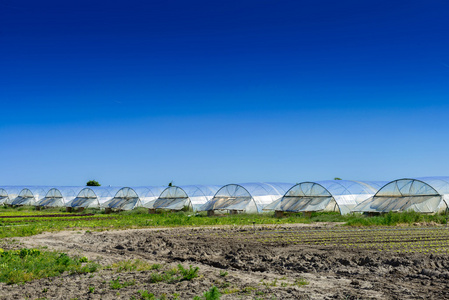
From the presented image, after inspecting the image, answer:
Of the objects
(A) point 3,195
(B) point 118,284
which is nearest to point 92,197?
(A) point 3,195

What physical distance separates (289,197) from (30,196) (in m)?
40.1

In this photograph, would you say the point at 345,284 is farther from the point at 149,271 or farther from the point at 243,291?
the point at 149,271

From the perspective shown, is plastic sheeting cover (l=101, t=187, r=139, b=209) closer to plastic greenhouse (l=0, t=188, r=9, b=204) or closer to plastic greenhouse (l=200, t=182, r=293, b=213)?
plastic greenhouse (l=200, t=182, r=293, b=213)

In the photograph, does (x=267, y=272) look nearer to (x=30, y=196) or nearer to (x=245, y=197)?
(x=245, y=197)

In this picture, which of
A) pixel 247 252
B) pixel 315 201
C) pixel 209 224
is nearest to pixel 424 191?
pixel 315 201

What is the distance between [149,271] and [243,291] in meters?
2.90

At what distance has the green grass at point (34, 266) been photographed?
9391 mm

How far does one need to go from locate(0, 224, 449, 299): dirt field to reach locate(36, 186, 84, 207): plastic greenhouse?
39.0m

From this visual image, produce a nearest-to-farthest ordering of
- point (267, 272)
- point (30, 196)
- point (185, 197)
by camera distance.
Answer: point (267, 272) → point (185, 197) → point (30, 196)

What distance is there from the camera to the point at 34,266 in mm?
10328

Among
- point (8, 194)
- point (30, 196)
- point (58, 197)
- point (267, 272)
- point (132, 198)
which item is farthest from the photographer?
point (8, 194)

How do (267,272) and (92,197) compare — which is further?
(92,197)

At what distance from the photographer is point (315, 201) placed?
32250mm

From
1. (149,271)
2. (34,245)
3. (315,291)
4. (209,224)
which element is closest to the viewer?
(315,291)
